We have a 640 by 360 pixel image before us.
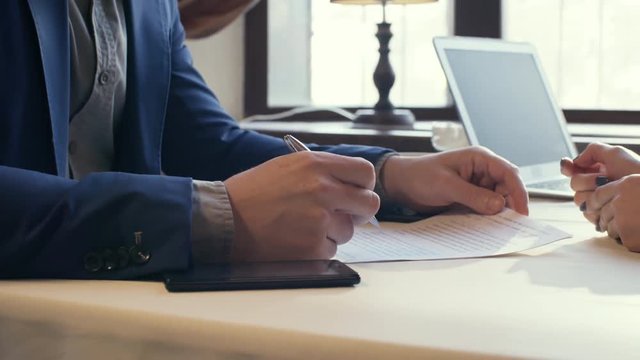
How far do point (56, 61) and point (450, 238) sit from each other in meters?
0.48

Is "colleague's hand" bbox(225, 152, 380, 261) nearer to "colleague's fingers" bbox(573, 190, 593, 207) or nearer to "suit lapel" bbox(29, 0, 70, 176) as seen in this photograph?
"suit lapel" bbox(29, 0, 70, 176)

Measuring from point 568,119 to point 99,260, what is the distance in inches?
70.9

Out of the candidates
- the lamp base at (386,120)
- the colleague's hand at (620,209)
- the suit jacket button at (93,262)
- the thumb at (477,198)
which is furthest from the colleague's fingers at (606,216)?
the lamp base at (386,120)

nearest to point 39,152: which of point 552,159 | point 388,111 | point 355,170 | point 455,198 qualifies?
point 355,170

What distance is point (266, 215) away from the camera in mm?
807

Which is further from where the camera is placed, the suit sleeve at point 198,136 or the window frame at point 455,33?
the window frame at point 455,33

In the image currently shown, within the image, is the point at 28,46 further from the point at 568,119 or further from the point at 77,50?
the point at 568,119

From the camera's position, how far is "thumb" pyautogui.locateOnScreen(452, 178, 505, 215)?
1.08 meters

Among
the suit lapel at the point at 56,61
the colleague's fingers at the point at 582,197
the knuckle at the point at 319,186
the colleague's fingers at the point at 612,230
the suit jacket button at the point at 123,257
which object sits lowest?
the colleague's fingers at the point at 612,230

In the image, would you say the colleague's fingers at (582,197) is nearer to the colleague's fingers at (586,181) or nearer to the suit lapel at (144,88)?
the colleague's fingers at (586,181)

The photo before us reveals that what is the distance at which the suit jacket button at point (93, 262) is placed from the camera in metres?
0.76

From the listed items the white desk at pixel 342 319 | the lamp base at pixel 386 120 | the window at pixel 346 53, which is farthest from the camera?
the window at pixel 346 53

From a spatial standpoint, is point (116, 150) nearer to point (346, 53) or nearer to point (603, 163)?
point (603, 163)

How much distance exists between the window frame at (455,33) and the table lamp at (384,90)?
0.26 metres
